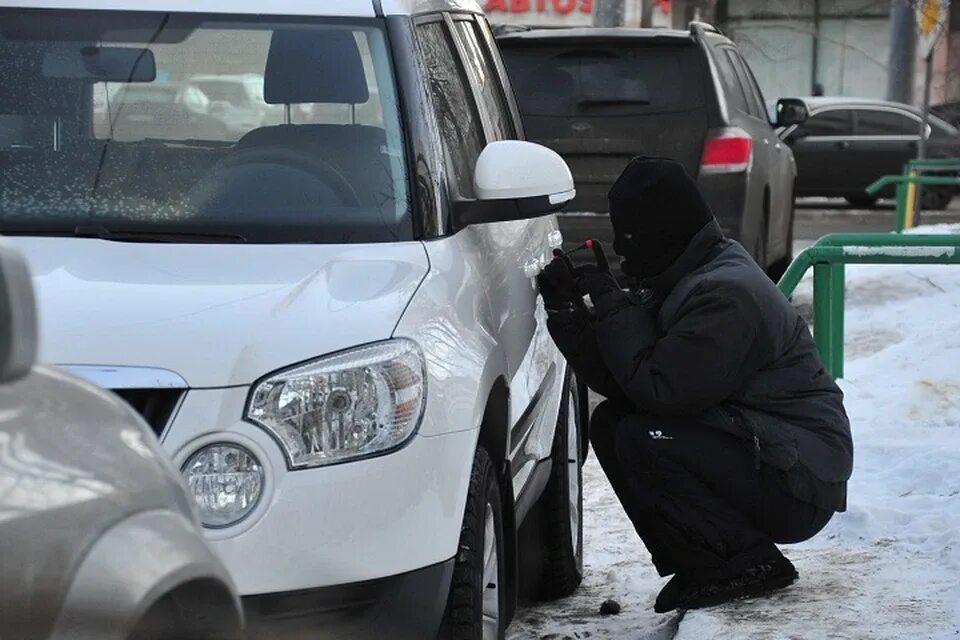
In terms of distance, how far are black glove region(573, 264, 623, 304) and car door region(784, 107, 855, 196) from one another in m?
19.1

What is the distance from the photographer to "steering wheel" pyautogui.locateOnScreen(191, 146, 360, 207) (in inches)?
161

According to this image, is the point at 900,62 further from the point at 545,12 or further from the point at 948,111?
the point at 545,12

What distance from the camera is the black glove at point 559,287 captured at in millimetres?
4848

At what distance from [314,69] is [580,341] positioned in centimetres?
103

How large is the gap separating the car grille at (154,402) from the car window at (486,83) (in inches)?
76.0

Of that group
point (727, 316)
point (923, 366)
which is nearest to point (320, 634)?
point (727, 316)

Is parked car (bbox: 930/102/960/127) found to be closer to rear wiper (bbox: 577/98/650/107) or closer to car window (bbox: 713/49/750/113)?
car window (bbox: 713/49/750/113)

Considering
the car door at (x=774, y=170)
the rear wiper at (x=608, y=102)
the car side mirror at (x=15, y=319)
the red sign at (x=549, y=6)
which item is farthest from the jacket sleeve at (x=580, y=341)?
the red sign at (x=549, y=6)

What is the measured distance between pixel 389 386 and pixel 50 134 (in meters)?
1.25

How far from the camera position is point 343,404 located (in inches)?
133

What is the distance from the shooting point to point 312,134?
4.23 meters

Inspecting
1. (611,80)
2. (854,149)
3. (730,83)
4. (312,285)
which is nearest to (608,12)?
(854,149)

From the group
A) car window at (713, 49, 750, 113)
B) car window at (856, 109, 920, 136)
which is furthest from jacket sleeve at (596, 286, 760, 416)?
car window at (856, 109, 920, 136)

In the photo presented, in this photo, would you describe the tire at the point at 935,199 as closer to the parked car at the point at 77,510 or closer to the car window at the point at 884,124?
the car window at the point at 884,124
